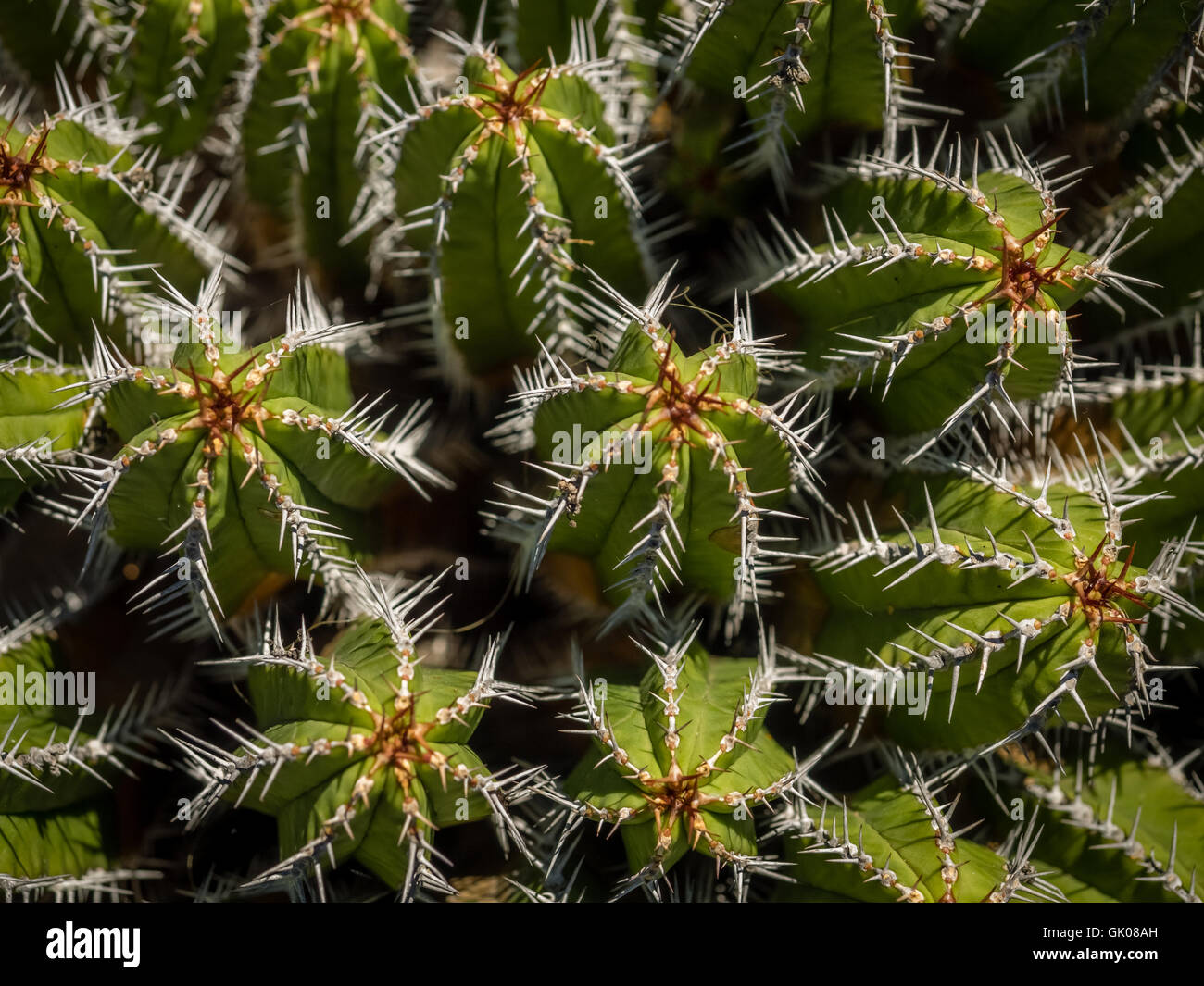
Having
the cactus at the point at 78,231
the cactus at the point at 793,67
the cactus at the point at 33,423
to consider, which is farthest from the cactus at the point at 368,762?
the cactus at the point at 793,67

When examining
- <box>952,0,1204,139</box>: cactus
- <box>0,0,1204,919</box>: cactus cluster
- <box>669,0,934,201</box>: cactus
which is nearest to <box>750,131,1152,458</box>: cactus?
<box>0,0,1204,919</box>: cactus cluster

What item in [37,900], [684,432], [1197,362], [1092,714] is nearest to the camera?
[684,432]

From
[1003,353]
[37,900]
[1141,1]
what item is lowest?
[37,900]

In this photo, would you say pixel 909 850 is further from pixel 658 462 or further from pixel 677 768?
pixel 658 462

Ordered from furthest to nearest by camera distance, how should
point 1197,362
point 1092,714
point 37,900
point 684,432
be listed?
point 1197,362 < point 37,900 < point 1092,714 < point 684,432

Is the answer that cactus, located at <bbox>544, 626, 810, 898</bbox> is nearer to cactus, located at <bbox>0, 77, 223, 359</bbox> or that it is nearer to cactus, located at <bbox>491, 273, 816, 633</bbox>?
cactus, located at <bbox>491, 273, 816, 633</bbox>

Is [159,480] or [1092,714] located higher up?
[159,480]

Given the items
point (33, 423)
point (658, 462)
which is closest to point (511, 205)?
point (658, 462)

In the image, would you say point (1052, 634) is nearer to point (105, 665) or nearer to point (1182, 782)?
point (1182, 782)
